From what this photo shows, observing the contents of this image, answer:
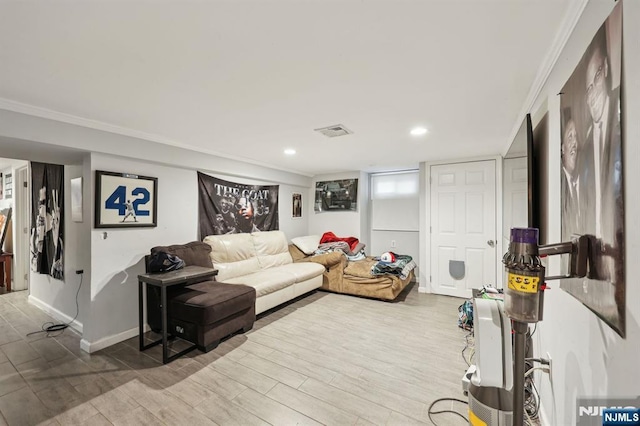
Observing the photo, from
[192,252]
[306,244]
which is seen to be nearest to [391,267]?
[306,244]

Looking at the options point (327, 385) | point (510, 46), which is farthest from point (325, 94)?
point (327, 385)

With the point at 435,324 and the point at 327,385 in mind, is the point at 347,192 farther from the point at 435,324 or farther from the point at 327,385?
the point at 327,385

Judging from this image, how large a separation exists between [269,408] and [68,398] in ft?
4.89

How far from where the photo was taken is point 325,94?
2002mm

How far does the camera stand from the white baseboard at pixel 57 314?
3.17 m

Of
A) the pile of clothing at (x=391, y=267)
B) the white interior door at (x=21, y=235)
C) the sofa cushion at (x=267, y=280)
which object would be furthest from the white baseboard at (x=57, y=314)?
the pile of clothing at (x=391, y=267)

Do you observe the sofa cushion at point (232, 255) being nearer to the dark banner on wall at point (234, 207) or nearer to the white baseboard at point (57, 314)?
the dark banner on wall at point (234, 207)

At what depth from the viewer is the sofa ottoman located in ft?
8.34

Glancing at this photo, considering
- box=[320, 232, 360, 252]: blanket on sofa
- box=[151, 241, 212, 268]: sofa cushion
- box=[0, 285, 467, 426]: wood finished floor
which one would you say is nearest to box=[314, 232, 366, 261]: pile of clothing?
box=[320, 232, 360, 252]: blanket on sofa

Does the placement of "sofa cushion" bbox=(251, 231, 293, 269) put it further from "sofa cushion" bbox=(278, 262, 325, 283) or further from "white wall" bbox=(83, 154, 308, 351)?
"white wall" bbox=(83, 154, 308, 351)

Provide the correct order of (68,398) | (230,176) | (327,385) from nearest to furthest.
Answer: (68,398), (327,385), (230,176)

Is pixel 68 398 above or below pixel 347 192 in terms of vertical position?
below

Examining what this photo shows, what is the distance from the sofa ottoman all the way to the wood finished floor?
0.52 feet

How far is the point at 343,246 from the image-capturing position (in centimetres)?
504
